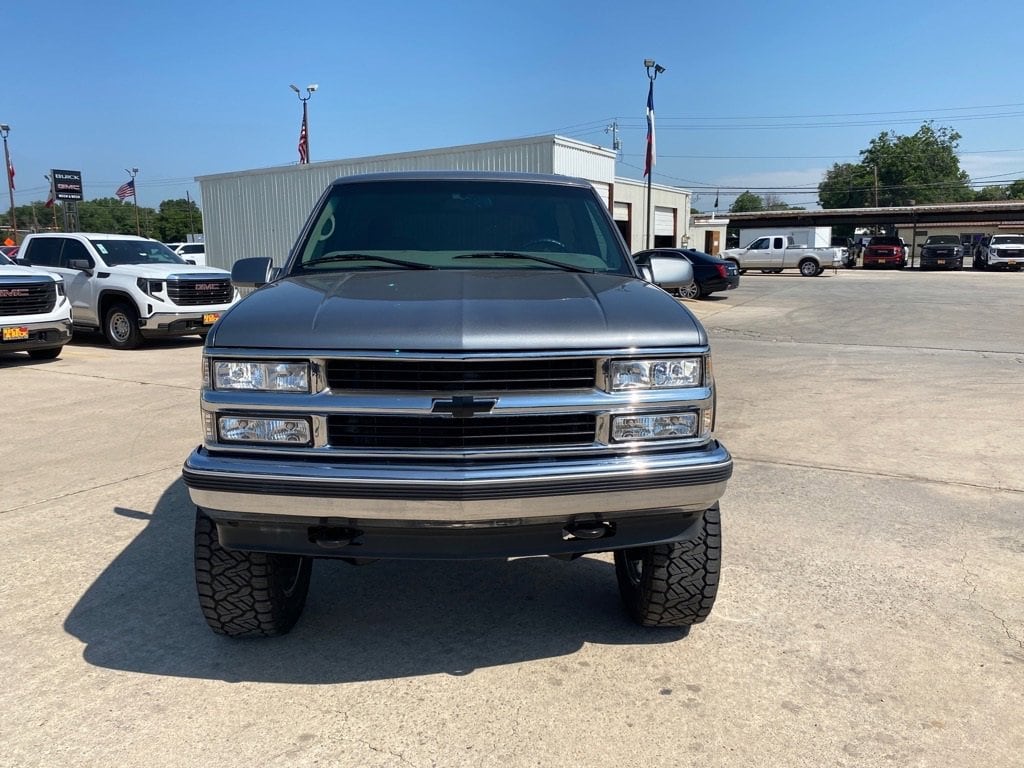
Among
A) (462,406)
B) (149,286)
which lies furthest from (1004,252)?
(462,406)

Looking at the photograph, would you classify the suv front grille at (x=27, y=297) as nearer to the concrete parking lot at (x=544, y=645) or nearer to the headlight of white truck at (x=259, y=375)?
the concrete parking lot at (x=544, y=645)

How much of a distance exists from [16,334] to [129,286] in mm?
2181

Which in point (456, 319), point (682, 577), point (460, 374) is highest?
point (456, 319)

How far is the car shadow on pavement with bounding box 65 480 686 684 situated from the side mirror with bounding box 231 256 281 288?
1.48 metres

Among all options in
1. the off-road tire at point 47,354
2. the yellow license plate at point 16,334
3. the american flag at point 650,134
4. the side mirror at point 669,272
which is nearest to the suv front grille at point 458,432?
the side mirror at point 669,272

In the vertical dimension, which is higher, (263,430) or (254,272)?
(254,272)

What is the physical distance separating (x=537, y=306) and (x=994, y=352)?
467 inches

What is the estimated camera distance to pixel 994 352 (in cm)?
1205

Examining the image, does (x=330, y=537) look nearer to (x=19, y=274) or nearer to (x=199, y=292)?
(x=19, y=274)

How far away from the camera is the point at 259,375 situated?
2.67m

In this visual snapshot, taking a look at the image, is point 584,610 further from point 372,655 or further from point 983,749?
point 983,749

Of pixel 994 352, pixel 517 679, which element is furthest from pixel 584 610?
pixel 994 352

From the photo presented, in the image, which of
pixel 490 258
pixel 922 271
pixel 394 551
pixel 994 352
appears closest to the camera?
pixel 394 551

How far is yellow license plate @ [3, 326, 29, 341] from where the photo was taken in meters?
10.1
